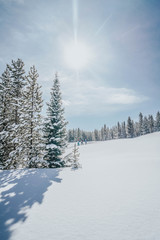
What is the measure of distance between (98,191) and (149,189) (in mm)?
1860

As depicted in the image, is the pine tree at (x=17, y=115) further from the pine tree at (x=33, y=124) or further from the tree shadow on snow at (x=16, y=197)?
the tree shadow on snow at (x=16, y=197)

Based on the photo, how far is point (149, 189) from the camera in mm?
3863

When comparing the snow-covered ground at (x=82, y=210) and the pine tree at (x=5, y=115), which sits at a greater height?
the pine tree at (x=5, y=115)

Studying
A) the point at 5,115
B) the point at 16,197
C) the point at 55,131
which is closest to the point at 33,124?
the point at 55,131

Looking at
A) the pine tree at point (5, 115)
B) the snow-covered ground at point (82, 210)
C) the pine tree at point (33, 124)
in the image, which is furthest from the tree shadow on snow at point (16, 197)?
the pine tree at point (5, 115)

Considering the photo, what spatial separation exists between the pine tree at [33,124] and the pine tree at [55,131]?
759 millimetres

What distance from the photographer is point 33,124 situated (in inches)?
389

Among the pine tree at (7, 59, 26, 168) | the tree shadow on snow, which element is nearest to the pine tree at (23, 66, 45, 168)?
the pine tree at (7, 59, 26, 168)

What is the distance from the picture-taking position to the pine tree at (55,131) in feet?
32.5

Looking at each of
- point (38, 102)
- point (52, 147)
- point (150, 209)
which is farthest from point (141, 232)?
point (38, 102)

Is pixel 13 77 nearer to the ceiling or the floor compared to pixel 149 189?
nearer to the ceiling

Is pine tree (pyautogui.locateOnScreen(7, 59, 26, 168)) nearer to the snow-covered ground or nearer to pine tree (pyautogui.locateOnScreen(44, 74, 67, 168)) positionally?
pine tree (pyautogui.locateOnScreen(44, 74, 67, 168))

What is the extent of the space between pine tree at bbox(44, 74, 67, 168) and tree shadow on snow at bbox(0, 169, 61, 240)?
4.26 m

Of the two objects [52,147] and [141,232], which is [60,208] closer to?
[141,232]
